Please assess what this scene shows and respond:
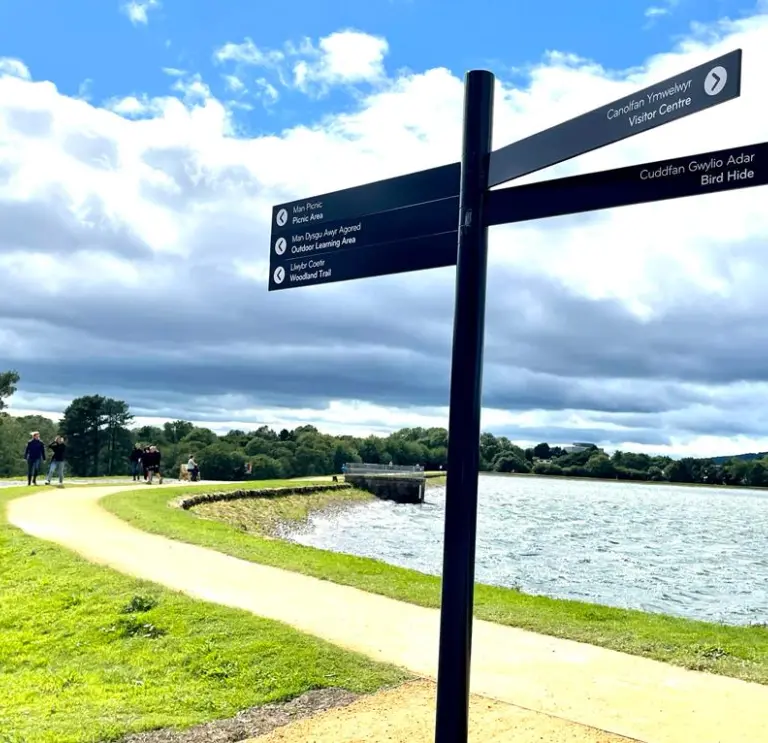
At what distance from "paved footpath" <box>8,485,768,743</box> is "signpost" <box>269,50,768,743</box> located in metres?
1.77

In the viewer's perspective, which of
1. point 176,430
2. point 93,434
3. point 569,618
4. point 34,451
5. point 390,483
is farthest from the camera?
point 176,430

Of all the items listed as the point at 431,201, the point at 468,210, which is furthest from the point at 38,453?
the point at 468,210

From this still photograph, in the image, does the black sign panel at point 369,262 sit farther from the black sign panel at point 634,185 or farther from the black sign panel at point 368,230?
the black sign panel at point 634,185

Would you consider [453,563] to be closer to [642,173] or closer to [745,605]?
[642,173]

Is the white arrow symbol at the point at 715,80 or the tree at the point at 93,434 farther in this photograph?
the tree at the point at 93,434

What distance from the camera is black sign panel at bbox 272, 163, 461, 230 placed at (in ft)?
14.4

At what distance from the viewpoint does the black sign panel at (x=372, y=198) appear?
173 inches

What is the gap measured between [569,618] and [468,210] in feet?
18.3

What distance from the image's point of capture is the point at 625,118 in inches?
140

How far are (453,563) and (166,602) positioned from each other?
5581 millimetres

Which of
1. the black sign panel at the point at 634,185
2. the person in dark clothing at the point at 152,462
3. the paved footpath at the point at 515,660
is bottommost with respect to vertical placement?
the paved footpath at the point at 515,660

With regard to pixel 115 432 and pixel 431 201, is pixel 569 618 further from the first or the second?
pixel 115 432

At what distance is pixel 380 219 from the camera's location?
4.57 metres

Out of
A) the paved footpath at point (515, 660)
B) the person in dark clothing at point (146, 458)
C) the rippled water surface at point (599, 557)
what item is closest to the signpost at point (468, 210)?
the paved footpath at point (515, 660)
